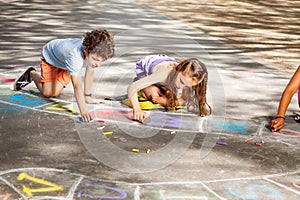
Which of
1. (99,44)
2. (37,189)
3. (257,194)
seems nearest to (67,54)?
(99,44)

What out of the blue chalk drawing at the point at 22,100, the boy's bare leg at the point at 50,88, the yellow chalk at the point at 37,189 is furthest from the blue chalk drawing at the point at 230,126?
the yellow chalk at the point at 37,189

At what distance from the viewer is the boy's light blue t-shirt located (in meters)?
5.56

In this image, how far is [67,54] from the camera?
577cm

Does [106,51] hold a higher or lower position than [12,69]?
higher

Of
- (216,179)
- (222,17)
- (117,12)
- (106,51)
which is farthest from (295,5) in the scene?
(216,179)

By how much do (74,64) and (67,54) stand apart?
26 cm

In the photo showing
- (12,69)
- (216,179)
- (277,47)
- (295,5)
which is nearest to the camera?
(216,179)

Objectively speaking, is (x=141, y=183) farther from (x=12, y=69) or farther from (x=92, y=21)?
(x=92, y=21)

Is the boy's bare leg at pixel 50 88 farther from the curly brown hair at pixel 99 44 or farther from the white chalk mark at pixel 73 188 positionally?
the white chalk mark at pixel 73 188

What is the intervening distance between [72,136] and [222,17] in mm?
8271

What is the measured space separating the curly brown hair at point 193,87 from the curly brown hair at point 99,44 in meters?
0.62

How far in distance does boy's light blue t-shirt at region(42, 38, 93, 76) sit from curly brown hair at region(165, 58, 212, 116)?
0.82 meters

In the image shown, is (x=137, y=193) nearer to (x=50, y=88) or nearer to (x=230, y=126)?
(x=230, y=126)

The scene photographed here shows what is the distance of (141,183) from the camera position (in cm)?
412
